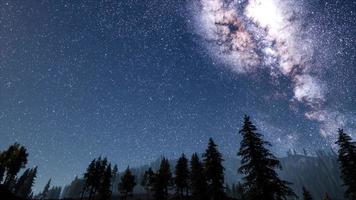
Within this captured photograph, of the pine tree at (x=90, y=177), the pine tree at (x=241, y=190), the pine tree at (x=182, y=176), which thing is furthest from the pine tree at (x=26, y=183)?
the pine tree at (x=241, y=190)

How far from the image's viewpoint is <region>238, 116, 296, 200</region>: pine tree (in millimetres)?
19578

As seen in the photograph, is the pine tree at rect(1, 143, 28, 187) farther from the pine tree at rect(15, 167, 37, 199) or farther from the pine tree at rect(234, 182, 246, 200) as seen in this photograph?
the pine tree at rect(234, 182, 246, 200)

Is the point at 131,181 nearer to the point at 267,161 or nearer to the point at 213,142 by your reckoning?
the point at 213,142

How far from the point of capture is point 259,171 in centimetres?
2061

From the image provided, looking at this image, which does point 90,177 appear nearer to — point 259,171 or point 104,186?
point 104,186

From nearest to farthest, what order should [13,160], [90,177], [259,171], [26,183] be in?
[259,171]
[90,177]
[13,160]
[26,183]

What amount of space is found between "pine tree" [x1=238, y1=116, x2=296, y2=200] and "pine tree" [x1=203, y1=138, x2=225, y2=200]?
1209 cm

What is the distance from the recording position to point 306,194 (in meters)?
51.8

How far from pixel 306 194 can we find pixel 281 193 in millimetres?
40549

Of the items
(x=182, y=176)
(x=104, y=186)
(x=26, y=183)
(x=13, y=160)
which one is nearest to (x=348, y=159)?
(x=182, y=176)

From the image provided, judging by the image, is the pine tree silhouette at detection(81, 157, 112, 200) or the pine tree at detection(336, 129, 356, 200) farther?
the pine tree silhouette at detection(81, 157, 112, 200)

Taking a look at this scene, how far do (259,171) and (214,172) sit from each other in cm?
1444

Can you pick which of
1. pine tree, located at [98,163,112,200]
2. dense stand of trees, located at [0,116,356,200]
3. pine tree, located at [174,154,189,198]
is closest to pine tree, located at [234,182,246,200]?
dense stand of trees, located at [0,116,356,200]

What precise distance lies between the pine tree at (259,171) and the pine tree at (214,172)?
12.1 meters
